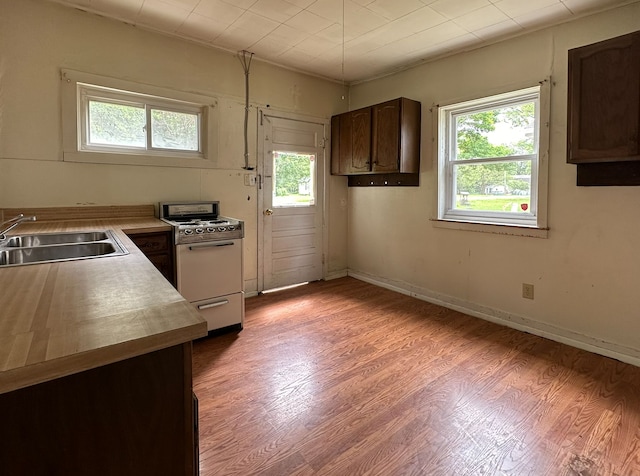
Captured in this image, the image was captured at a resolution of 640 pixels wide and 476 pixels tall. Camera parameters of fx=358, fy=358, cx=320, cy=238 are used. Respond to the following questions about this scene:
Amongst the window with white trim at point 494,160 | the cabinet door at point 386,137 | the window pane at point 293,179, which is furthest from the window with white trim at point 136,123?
the window with white trim at point 494,160

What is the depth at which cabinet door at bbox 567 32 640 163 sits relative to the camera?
2.15m

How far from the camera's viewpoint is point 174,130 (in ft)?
11.1

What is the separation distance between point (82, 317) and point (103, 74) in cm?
281

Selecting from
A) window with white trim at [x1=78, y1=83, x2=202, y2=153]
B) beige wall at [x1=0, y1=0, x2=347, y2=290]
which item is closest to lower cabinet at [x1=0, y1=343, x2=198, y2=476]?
beige wall at [x1=0, y1=0, x2=347, y2=290]

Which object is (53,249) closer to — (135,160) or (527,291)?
(135,160)

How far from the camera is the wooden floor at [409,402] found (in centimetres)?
160

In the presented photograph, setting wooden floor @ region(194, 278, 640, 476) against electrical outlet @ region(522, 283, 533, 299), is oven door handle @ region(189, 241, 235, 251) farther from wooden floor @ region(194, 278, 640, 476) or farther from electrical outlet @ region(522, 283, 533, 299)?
electrical outlet @ region(522, 283, 533, 299)

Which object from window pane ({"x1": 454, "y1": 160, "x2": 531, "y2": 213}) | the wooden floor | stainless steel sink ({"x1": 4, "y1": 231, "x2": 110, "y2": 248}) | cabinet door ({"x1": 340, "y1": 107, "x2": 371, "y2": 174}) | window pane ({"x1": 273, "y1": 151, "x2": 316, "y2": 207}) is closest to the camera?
the wooden floor

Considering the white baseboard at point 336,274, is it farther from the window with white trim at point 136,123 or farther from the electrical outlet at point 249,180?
the window with white trim at point 136,123

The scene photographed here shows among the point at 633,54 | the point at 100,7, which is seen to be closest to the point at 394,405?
the point at 633,54

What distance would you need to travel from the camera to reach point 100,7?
2762mm

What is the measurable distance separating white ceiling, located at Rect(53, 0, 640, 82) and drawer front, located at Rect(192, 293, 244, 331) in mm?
2237

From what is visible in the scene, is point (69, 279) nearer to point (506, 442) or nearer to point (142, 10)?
point (506, 442)

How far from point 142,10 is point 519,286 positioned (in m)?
3.81
